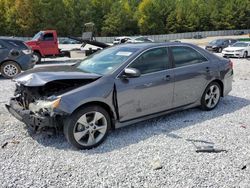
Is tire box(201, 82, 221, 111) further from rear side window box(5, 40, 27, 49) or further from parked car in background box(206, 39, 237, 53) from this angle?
parked car in background box(206, 39, 237, 53)

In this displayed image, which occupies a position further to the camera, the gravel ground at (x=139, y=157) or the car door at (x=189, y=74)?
the car door at (x=189, y=74)

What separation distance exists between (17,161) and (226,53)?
62.4 feet

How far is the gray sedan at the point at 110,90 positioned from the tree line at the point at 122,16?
56.9 metres

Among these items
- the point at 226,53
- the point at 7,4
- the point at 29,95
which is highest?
the point at 7,4

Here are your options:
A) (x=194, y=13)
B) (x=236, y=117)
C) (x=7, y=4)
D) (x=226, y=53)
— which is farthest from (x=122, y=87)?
(x=194, y=13)

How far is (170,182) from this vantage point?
3262 mm

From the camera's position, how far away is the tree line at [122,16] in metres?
57.5

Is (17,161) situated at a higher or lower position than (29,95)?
lower

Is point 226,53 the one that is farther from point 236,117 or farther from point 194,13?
point 194,13

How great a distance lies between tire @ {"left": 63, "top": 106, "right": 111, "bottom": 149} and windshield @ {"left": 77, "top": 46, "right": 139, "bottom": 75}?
27.8 inches

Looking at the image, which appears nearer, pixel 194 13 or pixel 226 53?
pixel 226 53

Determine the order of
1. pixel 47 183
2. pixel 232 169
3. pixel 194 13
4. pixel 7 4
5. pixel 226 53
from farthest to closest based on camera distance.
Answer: pixel 194 13, pixel 7 4, pixel 226 53, pixel 232 169, pixel 47 183

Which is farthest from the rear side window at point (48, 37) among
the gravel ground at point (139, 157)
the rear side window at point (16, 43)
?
the gravel ground at point (139, 157)

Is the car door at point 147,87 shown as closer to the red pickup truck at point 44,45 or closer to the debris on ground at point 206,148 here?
the debris on ground at point 206,148
